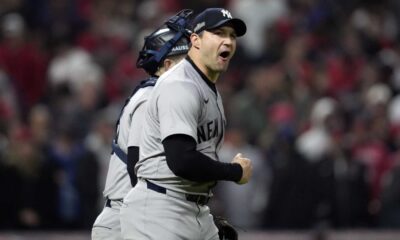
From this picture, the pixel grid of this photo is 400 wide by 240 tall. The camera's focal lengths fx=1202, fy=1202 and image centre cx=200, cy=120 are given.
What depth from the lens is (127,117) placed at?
7.03 m

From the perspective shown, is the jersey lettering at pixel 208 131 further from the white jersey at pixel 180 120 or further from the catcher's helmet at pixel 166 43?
the catcher's helmet at pixel 166 43

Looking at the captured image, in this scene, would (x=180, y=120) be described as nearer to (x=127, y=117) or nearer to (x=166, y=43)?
(x=127, y=117)

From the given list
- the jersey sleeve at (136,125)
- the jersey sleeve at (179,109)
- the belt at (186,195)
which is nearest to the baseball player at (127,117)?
the jersey sleeve at (136,125)

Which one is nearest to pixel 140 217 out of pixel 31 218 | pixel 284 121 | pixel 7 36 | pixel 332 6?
pixel 31 218

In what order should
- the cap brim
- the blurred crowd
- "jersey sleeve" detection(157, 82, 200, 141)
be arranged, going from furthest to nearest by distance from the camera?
the blurred crowd, the cap brim, "jersey sleeve" detection(157, 82, 200, 141)

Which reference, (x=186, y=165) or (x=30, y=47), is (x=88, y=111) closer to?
(x=30, y=47)

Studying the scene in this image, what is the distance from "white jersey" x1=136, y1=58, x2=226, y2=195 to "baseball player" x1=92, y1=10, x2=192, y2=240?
0.67 metres

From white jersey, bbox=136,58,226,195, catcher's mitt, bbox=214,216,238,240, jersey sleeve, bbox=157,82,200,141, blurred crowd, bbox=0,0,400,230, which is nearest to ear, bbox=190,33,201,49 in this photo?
white jersey, bbox=136,58,226,195

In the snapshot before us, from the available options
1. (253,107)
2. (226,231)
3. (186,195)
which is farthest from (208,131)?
(253,107)

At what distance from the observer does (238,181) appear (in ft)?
20.6

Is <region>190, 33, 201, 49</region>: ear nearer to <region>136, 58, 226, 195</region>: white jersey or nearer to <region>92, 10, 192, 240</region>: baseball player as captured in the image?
<region>136, 58, 226, 195</region>: white jersey

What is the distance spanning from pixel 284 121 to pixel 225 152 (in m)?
0.94

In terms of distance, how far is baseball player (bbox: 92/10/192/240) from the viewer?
707cm

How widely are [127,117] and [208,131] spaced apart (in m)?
0.84
